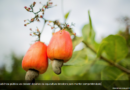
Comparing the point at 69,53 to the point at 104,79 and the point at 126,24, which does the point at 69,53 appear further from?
the point at 126,24

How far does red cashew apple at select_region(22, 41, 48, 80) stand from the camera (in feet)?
1.98

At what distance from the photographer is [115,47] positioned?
1018 millimetres

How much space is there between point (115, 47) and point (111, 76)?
0.81ft

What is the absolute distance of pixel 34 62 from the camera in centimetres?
60

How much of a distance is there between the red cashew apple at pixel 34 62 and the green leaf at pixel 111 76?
1.86ft

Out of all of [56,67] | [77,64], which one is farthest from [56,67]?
[77,64]

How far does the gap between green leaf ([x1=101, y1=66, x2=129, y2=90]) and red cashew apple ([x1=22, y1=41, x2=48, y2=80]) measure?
0.57 metres

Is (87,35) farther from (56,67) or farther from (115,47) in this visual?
(56,67)

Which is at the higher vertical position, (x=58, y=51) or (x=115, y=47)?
(x=58, y=51)

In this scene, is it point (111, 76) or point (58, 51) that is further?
point (111, 76)

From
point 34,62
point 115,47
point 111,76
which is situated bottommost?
point 111,76

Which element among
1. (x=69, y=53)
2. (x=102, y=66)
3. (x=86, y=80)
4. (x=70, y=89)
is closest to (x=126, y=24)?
(x=102, y=66)

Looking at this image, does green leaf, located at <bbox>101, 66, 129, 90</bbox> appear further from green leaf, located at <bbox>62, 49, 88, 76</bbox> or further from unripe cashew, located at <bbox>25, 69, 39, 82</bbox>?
unripe cashew, located at <bbox>25, 69, 39, 82</bbox>

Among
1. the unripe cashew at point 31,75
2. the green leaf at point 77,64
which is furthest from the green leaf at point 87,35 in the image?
the unripe cashew at point 31,75
